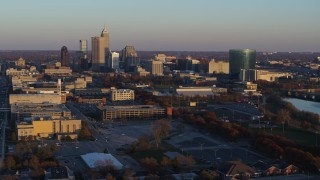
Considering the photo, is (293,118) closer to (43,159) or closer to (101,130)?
(101,130)

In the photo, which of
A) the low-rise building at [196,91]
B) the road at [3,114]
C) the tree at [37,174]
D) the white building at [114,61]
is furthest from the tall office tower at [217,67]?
the tree at [37,174]

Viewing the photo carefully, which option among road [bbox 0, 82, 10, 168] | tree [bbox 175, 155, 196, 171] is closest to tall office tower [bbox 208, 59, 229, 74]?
road [bbox 0, 82, 10, 168]

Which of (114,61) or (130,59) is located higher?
(130,59)

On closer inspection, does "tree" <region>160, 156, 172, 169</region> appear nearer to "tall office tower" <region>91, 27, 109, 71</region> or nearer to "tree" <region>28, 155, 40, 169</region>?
"tree" <region>28, 155, 40, 169</region>

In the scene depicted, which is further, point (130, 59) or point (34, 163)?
point (130, 59)

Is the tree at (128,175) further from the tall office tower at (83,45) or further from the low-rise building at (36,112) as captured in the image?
the tall office tower at (83,45)

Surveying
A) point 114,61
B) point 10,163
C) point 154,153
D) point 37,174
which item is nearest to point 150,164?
point 154,153

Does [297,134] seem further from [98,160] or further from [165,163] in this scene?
[98,160]

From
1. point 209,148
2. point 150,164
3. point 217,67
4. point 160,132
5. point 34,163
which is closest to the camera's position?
point 34,163

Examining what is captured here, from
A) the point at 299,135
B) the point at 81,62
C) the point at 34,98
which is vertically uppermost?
the point at 81,62
